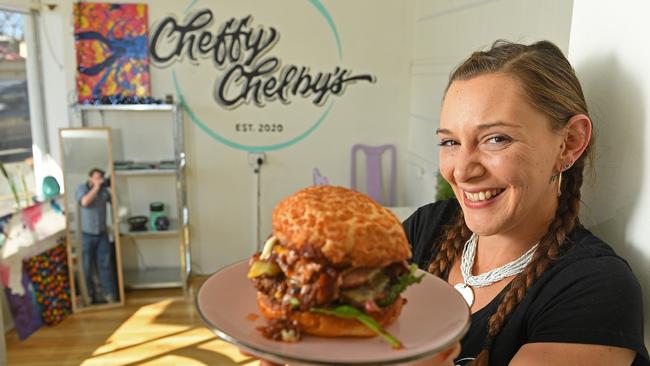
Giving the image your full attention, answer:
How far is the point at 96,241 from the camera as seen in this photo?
4.36 metres

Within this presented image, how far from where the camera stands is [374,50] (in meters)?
4.94

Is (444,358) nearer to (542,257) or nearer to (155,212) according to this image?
(542,257)

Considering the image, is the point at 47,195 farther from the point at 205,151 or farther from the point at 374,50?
the point at 374,50

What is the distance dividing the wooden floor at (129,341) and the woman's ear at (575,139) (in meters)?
2.84

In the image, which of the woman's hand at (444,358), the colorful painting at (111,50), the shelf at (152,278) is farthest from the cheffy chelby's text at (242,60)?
the woman's hand at (444,358)

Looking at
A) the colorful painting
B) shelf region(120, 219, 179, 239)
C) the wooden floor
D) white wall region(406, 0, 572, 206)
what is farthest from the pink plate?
the colorful painting

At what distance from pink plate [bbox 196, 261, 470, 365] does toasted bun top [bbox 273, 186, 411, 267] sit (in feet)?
0.47

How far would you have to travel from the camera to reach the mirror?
4234 millimetres

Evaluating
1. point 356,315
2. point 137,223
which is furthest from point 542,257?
point 137,223

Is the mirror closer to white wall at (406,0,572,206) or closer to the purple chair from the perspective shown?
the purple chair

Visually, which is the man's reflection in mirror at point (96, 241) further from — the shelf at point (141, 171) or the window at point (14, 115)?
the window at point (14, 115)

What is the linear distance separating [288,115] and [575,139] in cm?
379

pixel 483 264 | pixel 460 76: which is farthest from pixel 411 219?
pixel 460 76

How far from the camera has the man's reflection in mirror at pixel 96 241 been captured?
426 centimetres
